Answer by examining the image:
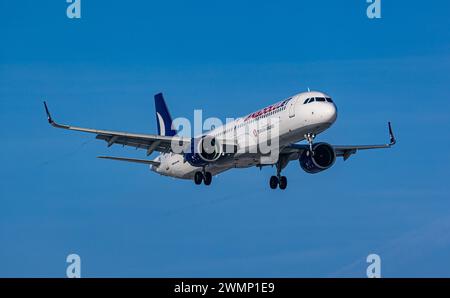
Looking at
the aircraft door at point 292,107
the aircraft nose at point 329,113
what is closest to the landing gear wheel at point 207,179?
the aircraft door at point 292,107

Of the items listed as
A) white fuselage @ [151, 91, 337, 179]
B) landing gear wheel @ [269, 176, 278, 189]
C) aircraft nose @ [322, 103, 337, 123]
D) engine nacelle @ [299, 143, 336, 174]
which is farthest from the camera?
landing gear wheel @ [269, 176, 278, 189]

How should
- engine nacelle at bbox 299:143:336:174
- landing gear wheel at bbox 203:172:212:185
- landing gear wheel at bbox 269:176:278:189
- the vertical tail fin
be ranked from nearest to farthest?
engine nacelle at bbox 299:143:336:174
landing gear wheel at bbox 203:172:212:185
landing gear wheel at bbox 269:176:278:189
the vertical tail fin

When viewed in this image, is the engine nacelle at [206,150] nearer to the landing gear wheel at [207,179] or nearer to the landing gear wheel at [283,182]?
the landing gear wheel at [207,179]

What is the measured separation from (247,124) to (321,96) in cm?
756

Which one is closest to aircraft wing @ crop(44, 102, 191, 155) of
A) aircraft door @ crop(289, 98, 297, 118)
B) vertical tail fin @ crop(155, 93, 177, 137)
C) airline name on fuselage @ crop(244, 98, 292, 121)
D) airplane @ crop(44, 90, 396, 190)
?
airplane @ crop(44, 90, 396, 190)

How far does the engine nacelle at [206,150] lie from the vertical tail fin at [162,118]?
19.2 metres

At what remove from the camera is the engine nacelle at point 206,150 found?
9331 cm

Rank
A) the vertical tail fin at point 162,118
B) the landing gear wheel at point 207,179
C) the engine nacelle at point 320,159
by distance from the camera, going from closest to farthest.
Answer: the engine nacelle at point 320,159 < the landing gear wheel at point 207,179 < the vertical tail fin at point 162,118

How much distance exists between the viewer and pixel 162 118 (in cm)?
11638

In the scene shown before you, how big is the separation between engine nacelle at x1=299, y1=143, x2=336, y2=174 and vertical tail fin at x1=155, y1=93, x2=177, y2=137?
70.7 feet

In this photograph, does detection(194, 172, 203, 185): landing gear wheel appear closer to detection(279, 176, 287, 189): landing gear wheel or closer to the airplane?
the airplane

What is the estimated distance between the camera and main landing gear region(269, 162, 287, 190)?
98375mm
